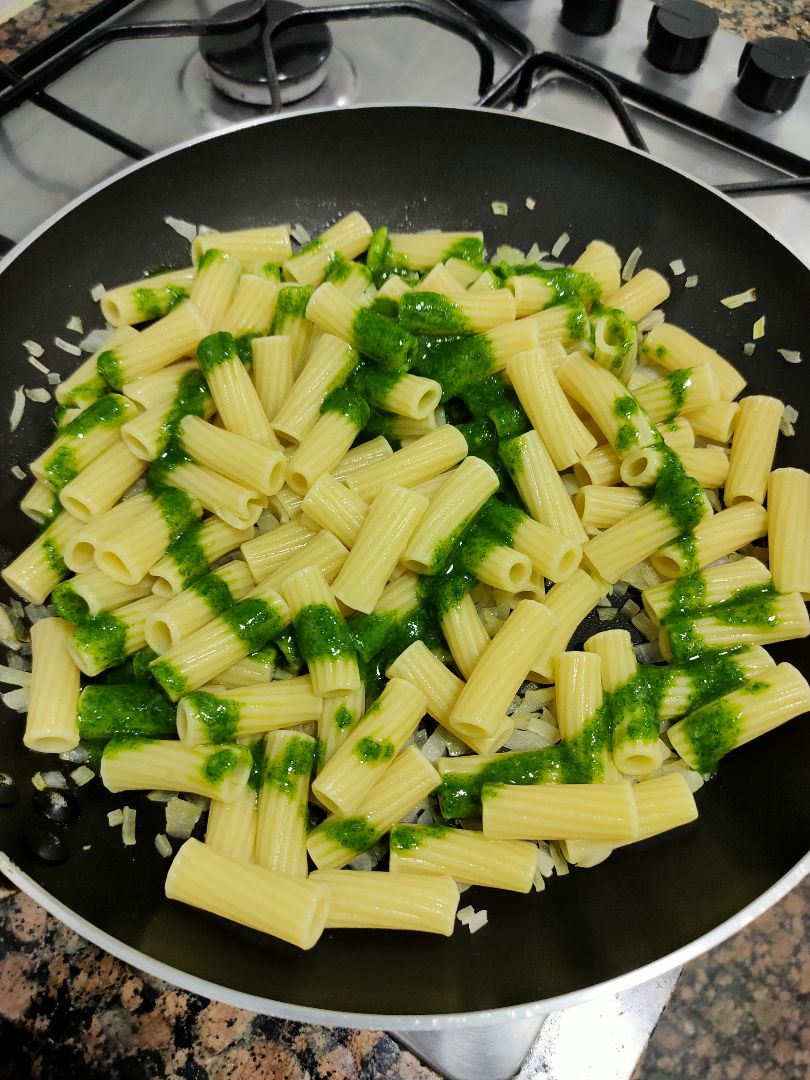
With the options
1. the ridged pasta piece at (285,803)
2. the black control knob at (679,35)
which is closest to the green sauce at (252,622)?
the ridged pasta piece at (285,803)

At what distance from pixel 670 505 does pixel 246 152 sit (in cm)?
172

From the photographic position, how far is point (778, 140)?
285 centimetres

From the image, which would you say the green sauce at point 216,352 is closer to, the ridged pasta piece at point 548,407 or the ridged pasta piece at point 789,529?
the ridged pasta piece at point 548,407

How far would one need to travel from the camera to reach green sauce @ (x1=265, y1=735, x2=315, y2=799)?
1.77m

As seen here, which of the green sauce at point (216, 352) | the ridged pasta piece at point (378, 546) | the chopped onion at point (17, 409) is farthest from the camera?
the chopped onion at point (17, 409)

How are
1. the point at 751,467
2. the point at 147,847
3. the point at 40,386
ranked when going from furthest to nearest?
the point at 40,386 → the point at 751,467 → the point at 147,847

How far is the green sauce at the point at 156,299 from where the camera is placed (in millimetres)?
2336

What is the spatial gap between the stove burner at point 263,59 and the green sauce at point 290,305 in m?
1.03

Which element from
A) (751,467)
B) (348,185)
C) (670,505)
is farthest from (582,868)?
(348,185)

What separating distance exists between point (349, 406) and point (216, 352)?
1.21 feet

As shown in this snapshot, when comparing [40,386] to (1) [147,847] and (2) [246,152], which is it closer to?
(2) [246,152]

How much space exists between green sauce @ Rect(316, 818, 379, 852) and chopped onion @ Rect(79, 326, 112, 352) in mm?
1537

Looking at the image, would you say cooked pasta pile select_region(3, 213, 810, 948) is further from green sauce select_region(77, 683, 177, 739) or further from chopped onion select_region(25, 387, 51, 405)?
chopped onion select_region(25, 387, 51, 405)

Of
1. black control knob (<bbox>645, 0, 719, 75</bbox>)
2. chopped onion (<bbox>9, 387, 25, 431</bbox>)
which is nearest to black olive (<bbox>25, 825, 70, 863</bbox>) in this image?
chopped onion (<bbox>9, 387, 25, 431</bbox>)
